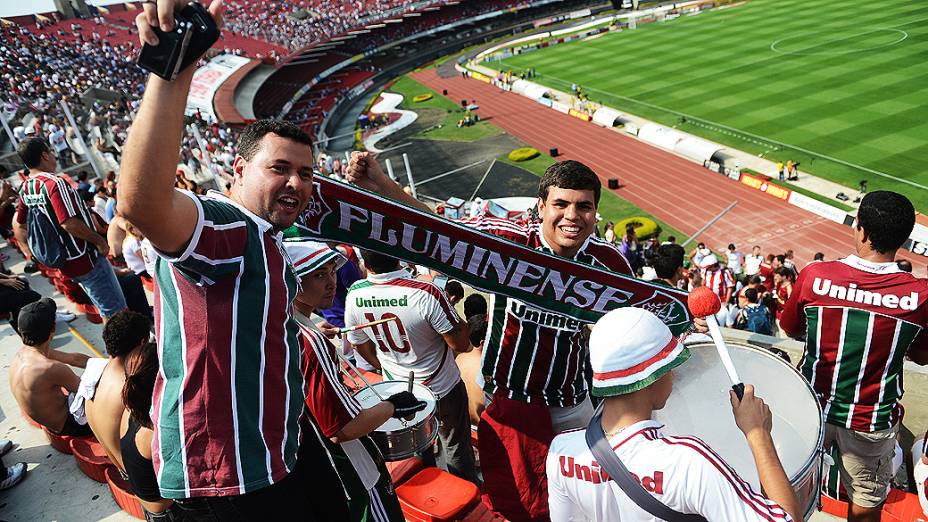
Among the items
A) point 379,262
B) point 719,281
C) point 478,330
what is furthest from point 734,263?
point 379,262

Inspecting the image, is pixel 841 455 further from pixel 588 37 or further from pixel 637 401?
pixel 588 37

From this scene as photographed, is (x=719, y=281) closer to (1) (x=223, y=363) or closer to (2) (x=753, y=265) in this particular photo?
(2) (x=753, y=265)

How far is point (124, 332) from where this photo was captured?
3.18m

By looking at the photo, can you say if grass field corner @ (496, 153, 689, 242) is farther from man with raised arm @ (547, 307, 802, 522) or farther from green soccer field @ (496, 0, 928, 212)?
man with raised arm @ (547, 307, 802, 522)

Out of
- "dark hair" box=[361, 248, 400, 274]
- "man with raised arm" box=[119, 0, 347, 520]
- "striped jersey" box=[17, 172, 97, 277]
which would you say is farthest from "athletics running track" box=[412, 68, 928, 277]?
"man with raised arm" box=[119, 0, 347, 520]

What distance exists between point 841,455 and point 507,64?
44.9 metres

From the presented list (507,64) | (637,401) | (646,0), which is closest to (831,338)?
(637,401)

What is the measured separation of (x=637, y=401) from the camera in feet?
6.14

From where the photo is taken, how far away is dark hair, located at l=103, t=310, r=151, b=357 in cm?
316

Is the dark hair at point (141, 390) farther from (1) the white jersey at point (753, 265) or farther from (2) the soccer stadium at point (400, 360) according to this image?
(1) the white jersey at point (753, 265)

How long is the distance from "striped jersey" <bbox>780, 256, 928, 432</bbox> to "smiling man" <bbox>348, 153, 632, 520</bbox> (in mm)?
1114

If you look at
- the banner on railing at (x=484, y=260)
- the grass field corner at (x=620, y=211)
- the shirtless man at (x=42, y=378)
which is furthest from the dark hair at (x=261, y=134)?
the grass field corner at (x=620, y=211)

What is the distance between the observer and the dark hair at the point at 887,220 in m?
2.99

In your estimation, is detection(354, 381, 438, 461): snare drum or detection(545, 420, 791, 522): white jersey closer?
detection(545, 420, 791, 522): white jersey
